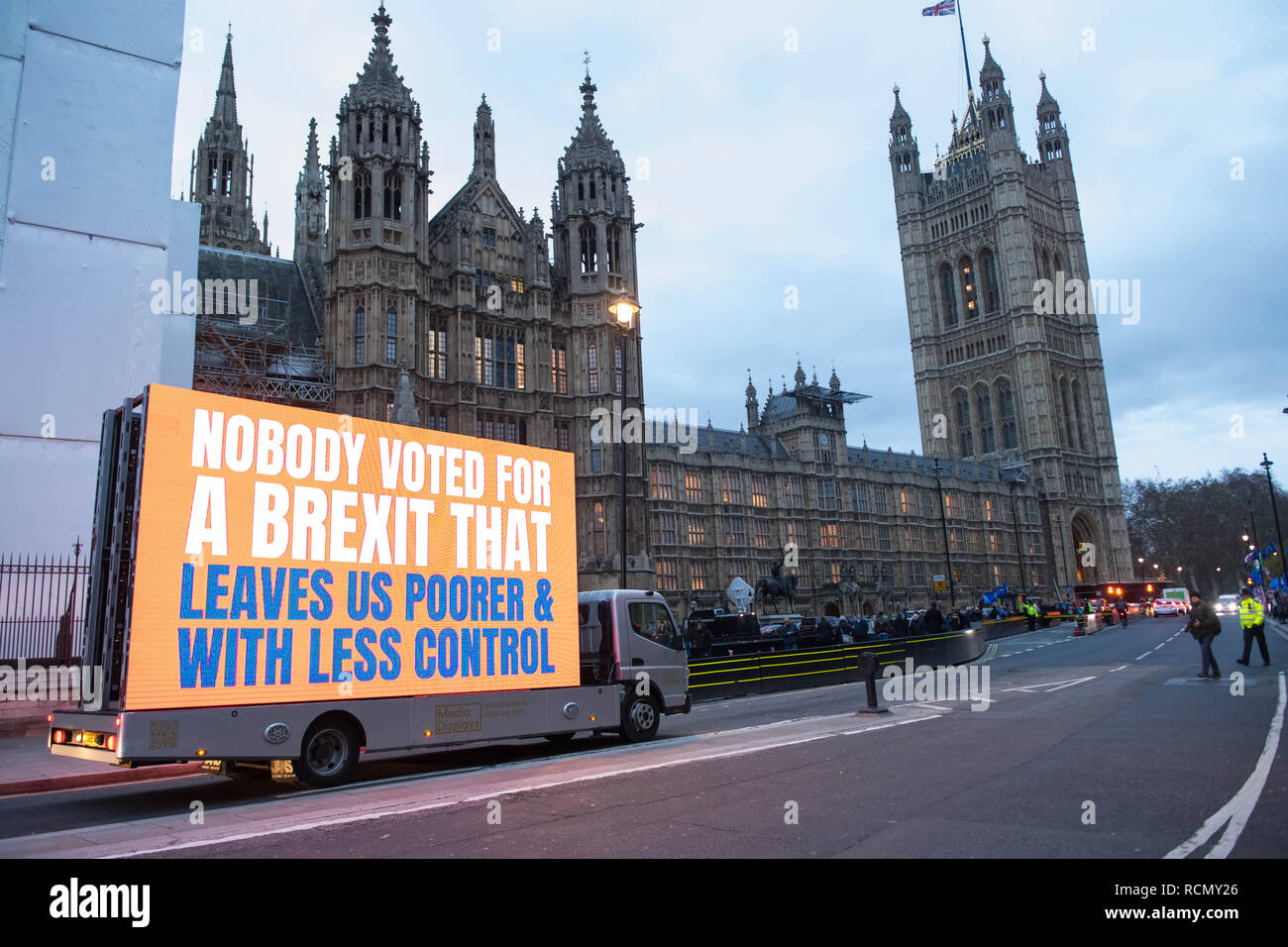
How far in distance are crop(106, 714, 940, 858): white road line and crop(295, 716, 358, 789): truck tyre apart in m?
2.11

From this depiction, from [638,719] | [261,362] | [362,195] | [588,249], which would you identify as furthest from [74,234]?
[588,249]

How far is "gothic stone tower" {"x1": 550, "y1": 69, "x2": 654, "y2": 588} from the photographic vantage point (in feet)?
127

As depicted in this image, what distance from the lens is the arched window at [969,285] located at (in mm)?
114250

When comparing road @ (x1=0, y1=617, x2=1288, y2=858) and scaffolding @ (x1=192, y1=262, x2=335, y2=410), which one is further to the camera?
scaffolding @ (x1=192, y1=262, x2=335, y2=410)

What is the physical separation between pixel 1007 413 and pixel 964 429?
240 inches

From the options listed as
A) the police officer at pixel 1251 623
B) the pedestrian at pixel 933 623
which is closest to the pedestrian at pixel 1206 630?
the police officer at pixel 1251 623

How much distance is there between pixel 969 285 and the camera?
11531 cm

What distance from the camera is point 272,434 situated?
10125mm

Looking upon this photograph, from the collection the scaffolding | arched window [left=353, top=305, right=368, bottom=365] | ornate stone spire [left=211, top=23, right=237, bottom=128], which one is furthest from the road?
ornate stone spire [left=211, top=23, right=237, bottom=128]

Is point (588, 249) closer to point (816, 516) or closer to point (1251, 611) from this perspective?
point (1251, 611)

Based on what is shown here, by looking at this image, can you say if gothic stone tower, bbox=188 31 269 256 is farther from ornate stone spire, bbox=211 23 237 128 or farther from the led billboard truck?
the led billboard truck
